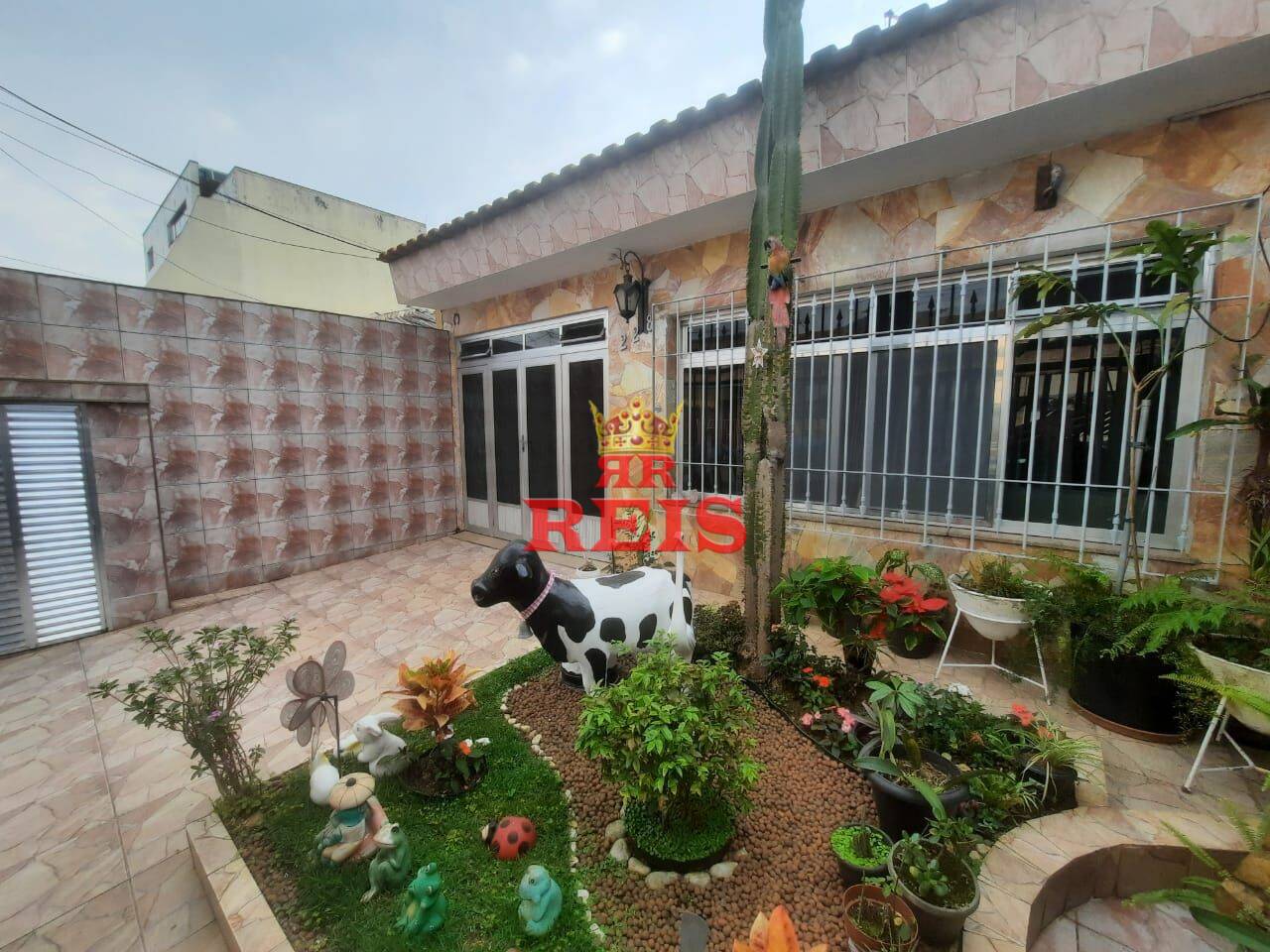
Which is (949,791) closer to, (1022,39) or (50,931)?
(50,931)

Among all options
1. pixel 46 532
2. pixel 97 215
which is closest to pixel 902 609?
pixel 46 532

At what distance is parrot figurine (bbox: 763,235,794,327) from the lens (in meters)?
2.35

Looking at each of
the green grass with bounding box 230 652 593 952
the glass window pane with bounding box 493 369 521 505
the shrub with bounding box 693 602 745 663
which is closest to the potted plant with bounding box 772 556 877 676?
the shrub with bounding box 693 602 745 663

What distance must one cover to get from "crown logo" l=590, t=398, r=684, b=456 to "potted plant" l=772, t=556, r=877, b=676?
5.82 ft

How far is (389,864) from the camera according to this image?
5.04 feet

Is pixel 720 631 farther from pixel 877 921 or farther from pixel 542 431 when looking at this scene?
pixel 542 431

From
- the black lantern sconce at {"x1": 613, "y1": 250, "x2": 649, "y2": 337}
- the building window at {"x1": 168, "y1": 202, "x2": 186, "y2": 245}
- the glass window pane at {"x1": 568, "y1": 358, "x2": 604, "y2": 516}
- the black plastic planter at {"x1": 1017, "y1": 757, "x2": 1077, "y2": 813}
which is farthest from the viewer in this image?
the building window at {"x1": 168, "y1": 202, "x2": 186, "y2": 245}

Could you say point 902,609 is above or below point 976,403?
below

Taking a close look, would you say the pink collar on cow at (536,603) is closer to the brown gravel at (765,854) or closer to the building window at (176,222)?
the brown gravel at (765,854)

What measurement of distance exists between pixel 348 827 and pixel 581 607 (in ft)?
3.68

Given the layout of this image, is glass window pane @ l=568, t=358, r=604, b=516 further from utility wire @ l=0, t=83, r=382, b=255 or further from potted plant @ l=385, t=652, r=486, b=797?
utility wire @ l=0, t=83, r=382, b=255

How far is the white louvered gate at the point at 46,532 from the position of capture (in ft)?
11.5

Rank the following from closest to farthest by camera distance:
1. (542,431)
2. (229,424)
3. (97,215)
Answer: (229,424)
(542,431)
(97,215)

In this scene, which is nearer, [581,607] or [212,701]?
[212,701]
